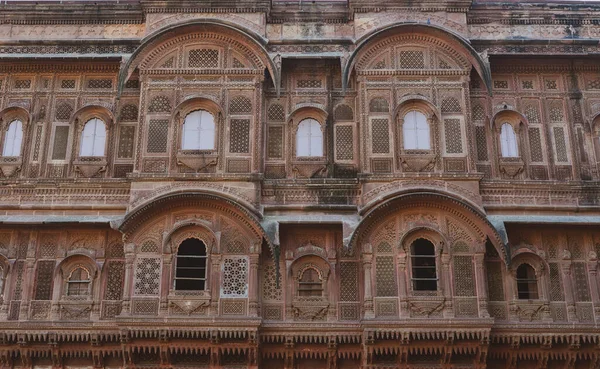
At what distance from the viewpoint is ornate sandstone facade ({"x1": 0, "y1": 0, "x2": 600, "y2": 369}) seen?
1494cm

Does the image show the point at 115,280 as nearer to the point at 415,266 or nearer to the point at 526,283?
the point at 415,266

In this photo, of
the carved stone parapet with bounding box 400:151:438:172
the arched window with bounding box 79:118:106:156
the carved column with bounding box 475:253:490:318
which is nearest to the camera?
the carved column with bounding box 475:253:490:318

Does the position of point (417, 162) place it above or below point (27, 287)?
above

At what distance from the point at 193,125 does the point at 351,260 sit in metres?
4.46

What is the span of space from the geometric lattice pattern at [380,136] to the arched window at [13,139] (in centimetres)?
772

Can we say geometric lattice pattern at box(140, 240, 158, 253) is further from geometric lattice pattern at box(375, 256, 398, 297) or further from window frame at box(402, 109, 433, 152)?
window frame at box(402, 109, 433, 152)

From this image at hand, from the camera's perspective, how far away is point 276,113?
54.8 feet

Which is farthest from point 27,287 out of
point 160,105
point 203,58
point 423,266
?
point 423,266

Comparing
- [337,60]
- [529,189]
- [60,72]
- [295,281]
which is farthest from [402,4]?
[60,72]

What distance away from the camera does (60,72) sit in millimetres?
17156

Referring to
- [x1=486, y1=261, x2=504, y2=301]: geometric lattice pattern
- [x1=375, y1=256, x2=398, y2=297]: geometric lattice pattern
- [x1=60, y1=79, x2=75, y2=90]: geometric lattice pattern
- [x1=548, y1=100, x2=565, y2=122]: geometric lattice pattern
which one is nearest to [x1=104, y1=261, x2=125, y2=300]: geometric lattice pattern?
[x1=60, y1=79, x2=75, y2=90]: geometric lattice pattern

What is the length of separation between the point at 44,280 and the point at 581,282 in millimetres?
11000

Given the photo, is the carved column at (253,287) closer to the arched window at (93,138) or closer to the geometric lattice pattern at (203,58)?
the arched window at (93,138)

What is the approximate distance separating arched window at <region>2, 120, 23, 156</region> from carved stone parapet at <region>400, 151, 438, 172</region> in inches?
329
